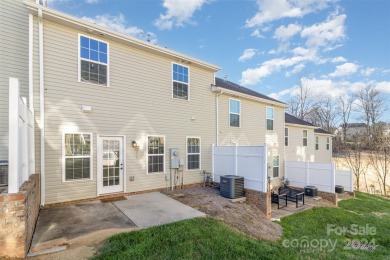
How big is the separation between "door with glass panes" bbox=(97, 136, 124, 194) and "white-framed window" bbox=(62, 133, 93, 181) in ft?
1.13

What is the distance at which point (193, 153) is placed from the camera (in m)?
9.75

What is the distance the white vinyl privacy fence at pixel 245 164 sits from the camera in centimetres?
771

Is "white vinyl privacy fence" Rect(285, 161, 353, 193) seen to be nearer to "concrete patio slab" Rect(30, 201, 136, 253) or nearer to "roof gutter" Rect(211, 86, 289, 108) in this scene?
"roof gutter" Rect(211, 86, 289, 108)

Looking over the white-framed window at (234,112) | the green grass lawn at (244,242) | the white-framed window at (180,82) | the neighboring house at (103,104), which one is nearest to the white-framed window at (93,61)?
the neighboring house at (103,104)

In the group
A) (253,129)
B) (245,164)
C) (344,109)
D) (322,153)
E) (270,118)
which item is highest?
(344,109)

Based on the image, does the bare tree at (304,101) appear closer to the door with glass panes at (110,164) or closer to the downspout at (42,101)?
the door with glass panes at (110,164)

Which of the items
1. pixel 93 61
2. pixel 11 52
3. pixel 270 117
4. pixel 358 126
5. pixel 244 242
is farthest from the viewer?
pixel 358 126

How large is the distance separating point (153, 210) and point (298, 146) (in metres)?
14.8

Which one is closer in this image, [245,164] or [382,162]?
A: [245,164]

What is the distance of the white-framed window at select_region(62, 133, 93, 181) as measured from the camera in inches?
248

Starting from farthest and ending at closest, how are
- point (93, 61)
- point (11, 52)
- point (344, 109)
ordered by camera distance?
1. point (344, 109)
2. point (93, 61)
3. point (11, 52)

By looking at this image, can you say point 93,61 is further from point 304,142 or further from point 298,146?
point 304,142

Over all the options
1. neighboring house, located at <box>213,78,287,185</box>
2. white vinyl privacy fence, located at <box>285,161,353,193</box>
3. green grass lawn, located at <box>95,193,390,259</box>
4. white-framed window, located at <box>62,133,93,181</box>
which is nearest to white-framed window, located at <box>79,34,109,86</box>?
white-framed window, located at <box>62,133,93,181</box>

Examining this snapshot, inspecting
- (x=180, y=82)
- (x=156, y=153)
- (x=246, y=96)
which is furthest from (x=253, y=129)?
(x=156, y=153)
